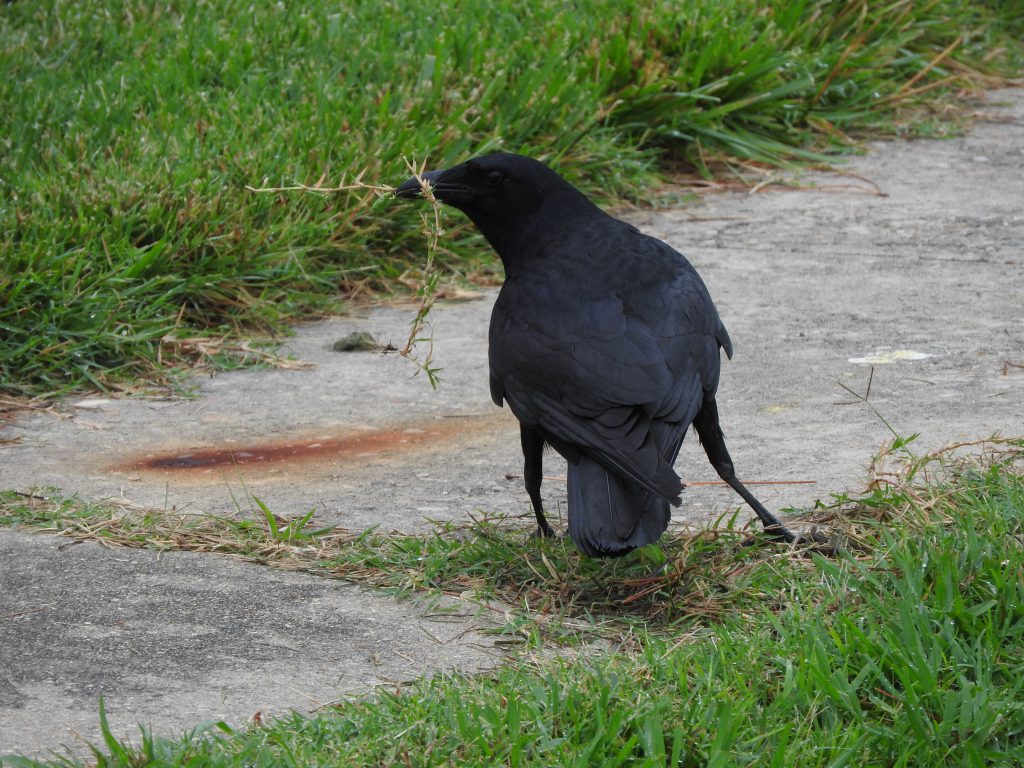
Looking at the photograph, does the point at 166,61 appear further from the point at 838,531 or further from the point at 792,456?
the point at 838,531

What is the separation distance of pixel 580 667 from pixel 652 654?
16 cm

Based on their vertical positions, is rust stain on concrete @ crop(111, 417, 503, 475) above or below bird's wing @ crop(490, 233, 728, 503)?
below

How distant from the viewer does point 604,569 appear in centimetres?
337

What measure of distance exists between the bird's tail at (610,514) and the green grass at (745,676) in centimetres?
20

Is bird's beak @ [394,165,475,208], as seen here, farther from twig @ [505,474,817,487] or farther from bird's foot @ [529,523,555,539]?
bird's foot @ [529,523,555,539]

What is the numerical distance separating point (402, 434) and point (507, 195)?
87 cm

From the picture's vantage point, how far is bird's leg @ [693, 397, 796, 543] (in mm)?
3514

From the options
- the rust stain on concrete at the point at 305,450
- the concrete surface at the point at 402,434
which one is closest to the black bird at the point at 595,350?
the concrete surface at the point at 402,434

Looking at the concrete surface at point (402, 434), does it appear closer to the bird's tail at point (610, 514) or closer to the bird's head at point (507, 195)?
the bird's tail at point (610, 514)

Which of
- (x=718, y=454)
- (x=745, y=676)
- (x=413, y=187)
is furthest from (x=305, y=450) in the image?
(x=745, y=676)

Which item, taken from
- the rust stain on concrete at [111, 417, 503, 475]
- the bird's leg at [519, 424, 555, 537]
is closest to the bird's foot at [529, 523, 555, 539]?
the bird's leg at [519, 424, 555, 537]

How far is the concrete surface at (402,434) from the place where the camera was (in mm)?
2869

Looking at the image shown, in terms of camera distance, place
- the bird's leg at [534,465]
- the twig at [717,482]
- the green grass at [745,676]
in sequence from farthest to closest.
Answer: the twig at [717,482] < the bird's leg at [534,465] < the green grass at [745,676]

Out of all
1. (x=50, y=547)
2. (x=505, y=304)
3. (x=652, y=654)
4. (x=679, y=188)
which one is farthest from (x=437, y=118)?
(x=652, y=654)
